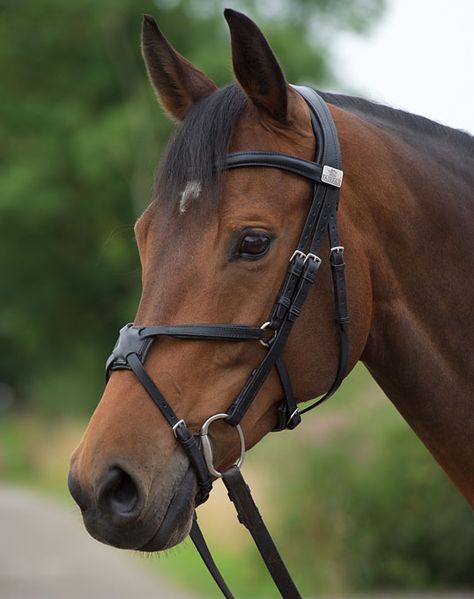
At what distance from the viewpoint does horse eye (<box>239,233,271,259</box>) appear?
9.39ft

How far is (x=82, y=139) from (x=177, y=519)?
24.2 metres

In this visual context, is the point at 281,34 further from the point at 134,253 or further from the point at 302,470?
the point at 302,470

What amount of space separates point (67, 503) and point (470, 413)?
1779 cm

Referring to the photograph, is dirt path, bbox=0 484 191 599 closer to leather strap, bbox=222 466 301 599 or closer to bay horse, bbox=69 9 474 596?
leather strap, bbox=222 466 301 599

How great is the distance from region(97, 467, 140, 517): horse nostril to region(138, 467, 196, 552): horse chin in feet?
0.39

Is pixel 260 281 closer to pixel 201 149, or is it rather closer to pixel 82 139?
pixel 201 149

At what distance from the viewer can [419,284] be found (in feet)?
10.4

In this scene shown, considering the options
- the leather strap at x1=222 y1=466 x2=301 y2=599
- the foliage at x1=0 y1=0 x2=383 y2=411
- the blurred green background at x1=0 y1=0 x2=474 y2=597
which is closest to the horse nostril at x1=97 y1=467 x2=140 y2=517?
the leather strap at x1=222 y1=466 x2=301 y2=599

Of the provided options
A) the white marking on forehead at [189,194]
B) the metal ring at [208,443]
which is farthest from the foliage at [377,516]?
the white marking on forehead at [189,194]

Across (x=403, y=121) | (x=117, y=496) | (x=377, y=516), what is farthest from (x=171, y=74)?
(x=377, y=516)

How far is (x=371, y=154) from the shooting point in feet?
10.5

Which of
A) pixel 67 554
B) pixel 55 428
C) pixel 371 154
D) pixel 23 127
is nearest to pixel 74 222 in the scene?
pixel 23 127

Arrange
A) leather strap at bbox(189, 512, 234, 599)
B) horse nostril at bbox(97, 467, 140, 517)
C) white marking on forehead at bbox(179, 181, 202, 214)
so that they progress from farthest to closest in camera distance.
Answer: leather strap at bbox(189, 512, 234, 599), white marking on forehead at bbox(179, 181, 202, 214), horse nostril at bbox(97, 467, 140, 517)

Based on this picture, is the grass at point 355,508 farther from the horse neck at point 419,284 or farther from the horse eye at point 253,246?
the horse eye at point 253,246
